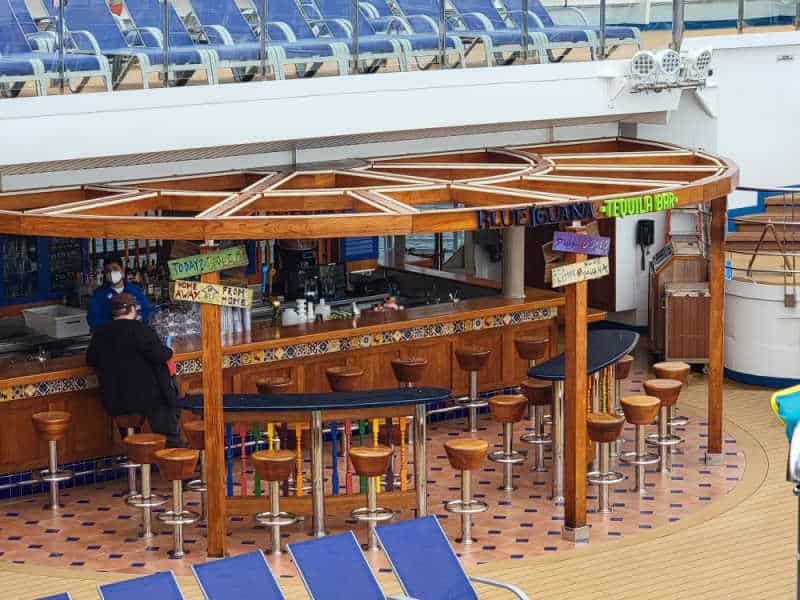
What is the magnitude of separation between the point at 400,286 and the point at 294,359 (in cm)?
300

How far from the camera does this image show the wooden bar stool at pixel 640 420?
40.2ft

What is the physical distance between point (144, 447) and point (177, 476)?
34cm

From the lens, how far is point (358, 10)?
13570mm

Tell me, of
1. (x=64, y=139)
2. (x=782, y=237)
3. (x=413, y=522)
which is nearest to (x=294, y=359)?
(x=64, y=139)

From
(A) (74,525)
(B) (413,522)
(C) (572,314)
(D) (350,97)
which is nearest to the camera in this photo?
(B) (413,522)

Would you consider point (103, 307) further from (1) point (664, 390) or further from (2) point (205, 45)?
(1) point (664, 390)

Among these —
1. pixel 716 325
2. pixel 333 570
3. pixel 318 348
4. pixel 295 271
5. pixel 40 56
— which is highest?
pixel 40 56

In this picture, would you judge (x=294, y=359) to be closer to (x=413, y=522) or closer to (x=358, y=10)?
(x=358, y=10)

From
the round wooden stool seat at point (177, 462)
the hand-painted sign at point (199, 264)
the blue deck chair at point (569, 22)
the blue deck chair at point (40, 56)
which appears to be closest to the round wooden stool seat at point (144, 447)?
the round wooden stool seat at point (177, 462)

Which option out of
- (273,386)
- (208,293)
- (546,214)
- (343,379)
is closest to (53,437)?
(273,386)

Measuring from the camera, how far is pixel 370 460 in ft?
35.6

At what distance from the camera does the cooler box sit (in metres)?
13.9

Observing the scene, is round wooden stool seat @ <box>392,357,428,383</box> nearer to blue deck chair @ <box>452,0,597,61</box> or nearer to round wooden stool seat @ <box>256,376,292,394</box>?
round wooden stool seat @ <box>256,376,292,394</box>

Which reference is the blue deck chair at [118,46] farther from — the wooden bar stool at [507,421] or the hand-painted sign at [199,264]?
the wooden bar stool at [507,421]
